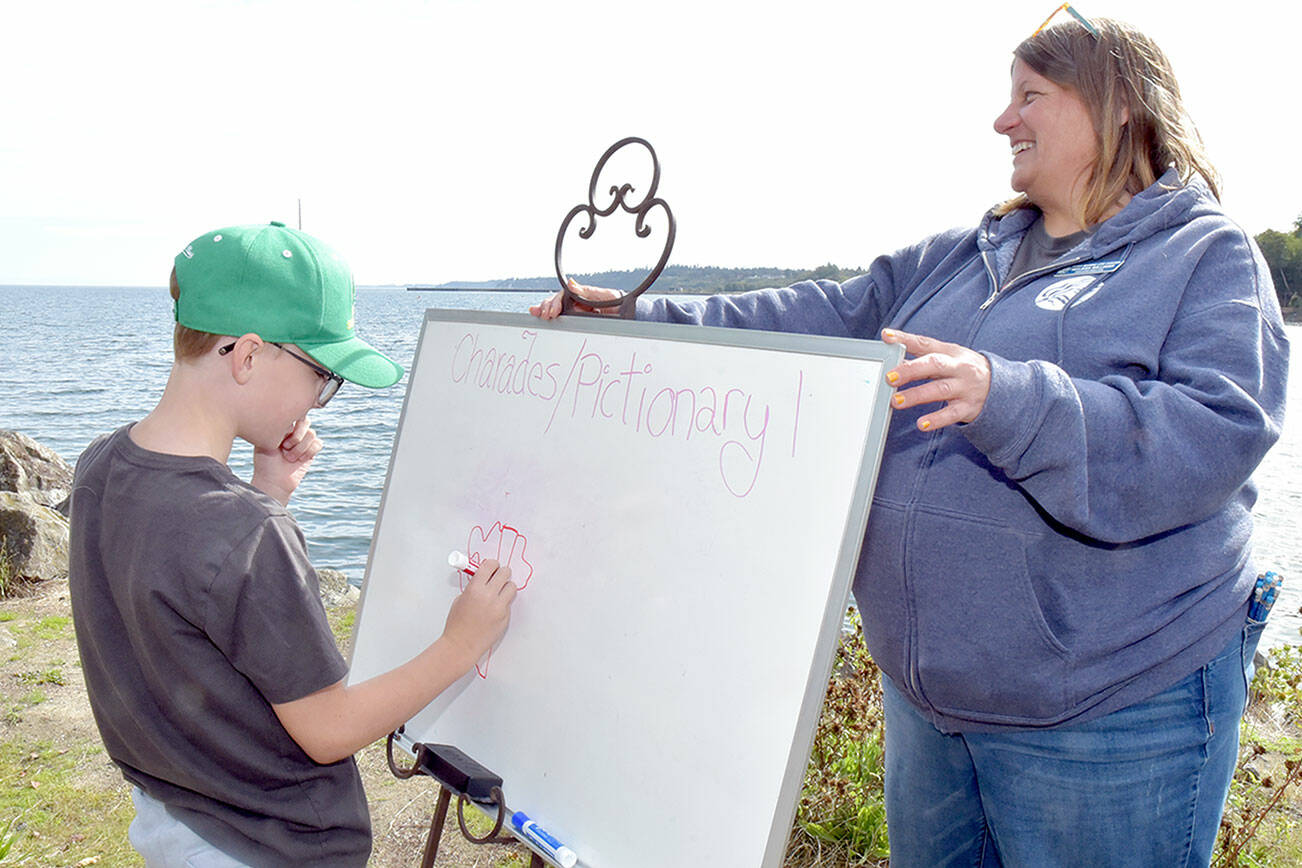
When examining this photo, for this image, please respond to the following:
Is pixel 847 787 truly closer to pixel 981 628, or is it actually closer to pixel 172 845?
pixel 981 628

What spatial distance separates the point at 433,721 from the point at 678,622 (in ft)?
2.38

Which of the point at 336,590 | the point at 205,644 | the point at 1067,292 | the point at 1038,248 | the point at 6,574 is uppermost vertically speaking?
the point at 1038,248

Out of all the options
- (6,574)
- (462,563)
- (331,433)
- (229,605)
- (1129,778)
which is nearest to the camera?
(229,605)

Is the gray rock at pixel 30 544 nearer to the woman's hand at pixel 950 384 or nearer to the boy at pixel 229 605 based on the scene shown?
the boy at pixel 229 605

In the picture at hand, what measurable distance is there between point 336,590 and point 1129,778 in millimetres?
6251

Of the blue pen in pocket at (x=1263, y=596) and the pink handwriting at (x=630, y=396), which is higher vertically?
the pink handwriting at (x=630, y=396)

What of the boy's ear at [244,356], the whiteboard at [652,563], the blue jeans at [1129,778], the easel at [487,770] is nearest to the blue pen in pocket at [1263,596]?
the blue jeans at [1129,778]

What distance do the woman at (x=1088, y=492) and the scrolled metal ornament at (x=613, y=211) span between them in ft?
1.77

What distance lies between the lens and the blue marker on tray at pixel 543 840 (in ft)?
5.04

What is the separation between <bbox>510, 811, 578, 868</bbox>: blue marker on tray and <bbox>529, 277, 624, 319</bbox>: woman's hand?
0.94 meters

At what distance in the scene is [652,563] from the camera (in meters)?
1.51

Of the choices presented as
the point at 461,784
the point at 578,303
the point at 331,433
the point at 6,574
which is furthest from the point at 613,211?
the point at 331,433

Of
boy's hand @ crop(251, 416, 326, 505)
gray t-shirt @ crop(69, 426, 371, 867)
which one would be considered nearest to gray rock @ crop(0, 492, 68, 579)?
boy's hand @ crop(251, 416, 326, 505)

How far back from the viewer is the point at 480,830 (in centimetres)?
309
